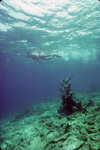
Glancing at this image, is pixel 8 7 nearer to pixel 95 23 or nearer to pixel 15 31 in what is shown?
pixel 15 31

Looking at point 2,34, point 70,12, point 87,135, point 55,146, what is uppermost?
point 70,12

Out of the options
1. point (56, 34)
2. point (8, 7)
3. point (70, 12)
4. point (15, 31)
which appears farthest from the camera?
point (56, 34)

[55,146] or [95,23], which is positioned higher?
[95,23]

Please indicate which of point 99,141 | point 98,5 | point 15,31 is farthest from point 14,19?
point 99,141

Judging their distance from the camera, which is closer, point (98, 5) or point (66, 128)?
point (66, 128)

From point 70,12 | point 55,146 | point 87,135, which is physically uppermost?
point 70,12

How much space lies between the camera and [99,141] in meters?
3.26

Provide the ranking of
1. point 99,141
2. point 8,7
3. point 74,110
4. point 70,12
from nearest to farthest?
point 99,141 < point 74,110 < point 8,7 < point 70,12

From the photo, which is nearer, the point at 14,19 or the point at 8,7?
the point at 8,7

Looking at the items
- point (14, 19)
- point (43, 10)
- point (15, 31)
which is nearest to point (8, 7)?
point (14, 19)

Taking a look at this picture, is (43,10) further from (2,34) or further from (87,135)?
(87,135)

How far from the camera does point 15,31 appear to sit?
1703 cm

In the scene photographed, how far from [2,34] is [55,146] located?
18616 millimetres

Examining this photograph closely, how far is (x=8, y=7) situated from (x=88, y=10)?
1002 cm
